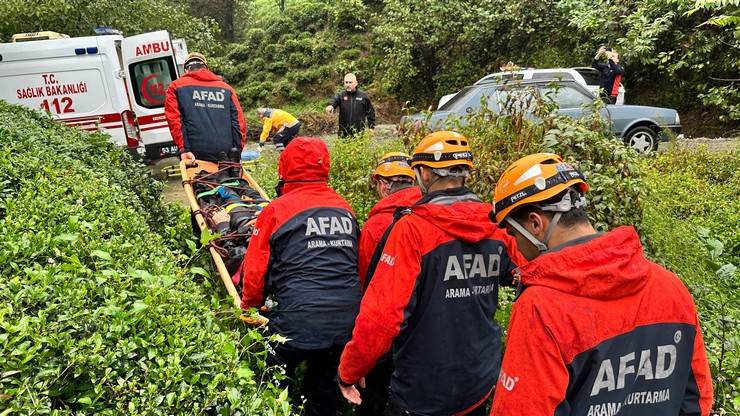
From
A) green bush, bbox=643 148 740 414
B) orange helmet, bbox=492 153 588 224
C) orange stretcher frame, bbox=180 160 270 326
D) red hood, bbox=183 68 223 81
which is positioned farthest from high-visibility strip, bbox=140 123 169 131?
orange helmet, bbox=492 153 588 224

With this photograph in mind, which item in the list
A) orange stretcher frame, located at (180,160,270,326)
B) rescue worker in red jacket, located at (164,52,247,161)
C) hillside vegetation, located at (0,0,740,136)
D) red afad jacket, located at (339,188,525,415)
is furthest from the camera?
hillside vegetation, located at (0,0,740,136)

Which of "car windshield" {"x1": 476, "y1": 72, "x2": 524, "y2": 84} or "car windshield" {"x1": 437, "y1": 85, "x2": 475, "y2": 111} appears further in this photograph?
"car windshield" {"x1": 437, "y1": 85, "x2": 475, "y2": 111}

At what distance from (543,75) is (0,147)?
895cm

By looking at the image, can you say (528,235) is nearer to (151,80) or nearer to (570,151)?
(570,151)

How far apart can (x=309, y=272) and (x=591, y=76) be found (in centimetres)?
1101

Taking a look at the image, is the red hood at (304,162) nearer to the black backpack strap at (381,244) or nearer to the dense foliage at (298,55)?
the black backpack strap at (381,244)

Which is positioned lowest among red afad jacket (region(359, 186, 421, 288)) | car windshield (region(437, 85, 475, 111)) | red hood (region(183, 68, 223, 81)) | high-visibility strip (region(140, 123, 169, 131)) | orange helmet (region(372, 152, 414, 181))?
high-visibility strip (region(140, 123, 169, 131))

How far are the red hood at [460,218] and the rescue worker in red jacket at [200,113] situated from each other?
4.26 meters

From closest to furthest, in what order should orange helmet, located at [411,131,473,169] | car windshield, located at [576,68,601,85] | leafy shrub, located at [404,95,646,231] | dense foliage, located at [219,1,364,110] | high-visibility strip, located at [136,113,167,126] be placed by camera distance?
orange helmet, located at [411,131,473,169]
leafy shrub, located at [404,95,646,231]
high-visibility strip, located at [136,113,167,126]
car windshield, located at [576,68,601,85]
dense foliage, located at [219,1,364,110]

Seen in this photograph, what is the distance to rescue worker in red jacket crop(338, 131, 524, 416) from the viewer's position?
237cm

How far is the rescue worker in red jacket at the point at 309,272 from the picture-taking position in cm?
294

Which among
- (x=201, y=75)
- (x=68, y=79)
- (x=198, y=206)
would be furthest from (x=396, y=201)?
(x=68, y=79)

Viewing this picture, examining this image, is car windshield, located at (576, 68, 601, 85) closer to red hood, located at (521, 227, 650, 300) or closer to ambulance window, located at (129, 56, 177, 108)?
ambulance window, located at (129, 56, 177, 108)

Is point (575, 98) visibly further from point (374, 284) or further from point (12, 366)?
point (12, 366)
